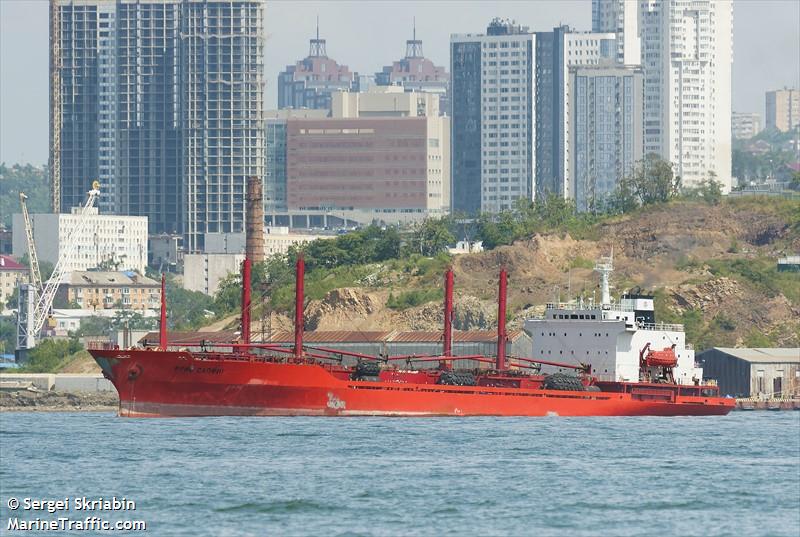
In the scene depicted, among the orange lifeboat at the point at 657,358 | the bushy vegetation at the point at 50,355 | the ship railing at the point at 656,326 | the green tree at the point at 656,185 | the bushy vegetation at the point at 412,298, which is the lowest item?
the bushy vegetation at the point at 50,355

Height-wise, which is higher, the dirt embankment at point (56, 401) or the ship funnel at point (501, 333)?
the ship funnel at point (501, 333)

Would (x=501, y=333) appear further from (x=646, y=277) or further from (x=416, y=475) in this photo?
(x=646, y=277)

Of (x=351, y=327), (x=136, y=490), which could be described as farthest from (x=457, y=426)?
(x=351, y=327)

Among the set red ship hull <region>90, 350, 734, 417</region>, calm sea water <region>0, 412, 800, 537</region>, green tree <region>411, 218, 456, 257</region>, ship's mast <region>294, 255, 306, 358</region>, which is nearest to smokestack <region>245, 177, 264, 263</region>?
green tree <region>411, 218, 456, 257</region>

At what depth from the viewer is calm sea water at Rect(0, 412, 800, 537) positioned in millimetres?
63125

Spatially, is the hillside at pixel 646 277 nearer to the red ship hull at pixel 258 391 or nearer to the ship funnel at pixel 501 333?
the ship funnel at pixel 501 333

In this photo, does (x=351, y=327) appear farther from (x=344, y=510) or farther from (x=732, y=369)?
(x=344, y=510)

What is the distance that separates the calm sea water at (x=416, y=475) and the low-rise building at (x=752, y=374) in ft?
97.3

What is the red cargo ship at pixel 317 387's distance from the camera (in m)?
104

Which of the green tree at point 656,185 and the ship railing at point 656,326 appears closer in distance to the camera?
the ship railing at point 656,326

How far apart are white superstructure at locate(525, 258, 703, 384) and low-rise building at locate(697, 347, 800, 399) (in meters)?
15.7

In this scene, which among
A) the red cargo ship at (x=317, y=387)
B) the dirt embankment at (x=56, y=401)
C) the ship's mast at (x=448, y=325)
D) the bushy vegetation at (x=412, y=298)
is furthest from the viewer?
the bushy vegetation at (x=412, y=298)

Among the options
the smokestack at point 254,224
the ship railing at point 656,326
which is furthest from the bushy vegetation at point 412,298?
the ship railing at point 656,326

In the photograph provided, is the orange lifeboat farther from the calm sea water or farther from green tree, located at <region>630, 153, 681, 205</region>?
green tree, located at <region>630, 153, 681, 205</region>
